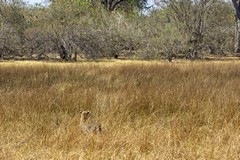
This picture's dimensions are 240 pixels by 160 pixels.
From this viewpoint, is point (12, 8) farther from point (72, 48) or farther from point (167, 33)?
point (167, 33)

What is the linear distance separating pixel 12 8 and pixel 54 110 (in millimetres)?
19409

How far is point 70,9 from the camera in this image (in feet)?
72.6

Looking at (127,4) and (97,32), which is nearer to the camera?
(97,32)

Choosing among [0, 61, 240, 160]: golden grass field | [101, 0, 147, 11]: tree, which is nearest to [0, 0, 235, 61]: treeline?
[0, 61, 240, 160]: golden grass field

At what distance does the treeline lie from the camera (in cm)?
2173

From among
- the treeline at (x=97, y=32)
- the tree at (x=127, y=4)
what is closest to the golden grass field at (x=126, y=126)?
the treeline at (x=97, y=32)

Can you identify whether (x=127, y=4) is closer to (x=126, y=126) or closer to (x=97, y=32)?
(x=97, y=32)

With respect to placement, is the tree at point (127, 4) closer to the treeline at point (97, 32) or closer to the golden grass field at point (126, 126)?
the treeline at point (97, 32)

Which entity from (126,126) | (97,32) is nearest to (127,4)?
(97,32)

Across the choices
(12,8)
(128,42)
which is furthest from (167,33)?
(12,8)

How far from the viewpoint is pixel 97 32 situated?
22.7 m

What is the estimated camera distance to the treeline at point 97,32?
2173 cm

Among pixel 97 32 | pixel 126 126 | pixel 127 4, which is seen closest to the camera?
pixel 126 126

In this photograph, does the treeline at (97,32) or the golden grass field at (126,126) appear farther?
the treeline at (97,32)
